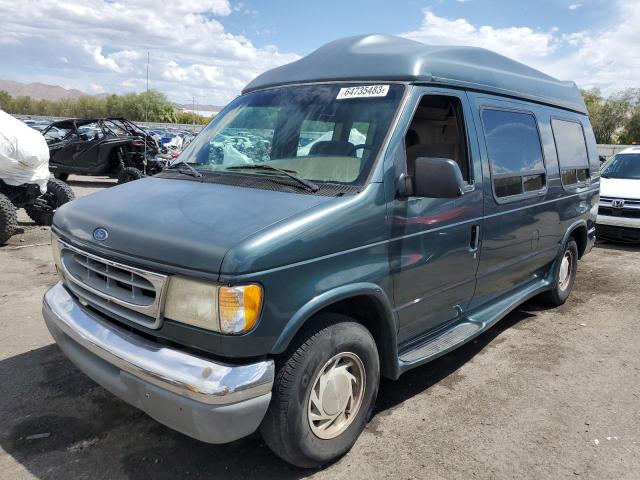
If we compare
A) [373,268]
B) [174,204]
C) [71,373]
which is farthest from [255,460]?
[71,373]

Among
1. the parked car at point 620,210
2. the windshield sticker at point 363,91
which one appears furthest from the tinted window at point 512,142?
the parked car at point 620,210

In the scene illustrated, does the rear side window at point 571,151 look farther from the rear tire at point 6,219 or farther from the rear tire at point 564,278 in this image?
the rear tire at point 6,219

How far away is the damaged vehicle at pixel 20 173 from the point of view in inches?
304

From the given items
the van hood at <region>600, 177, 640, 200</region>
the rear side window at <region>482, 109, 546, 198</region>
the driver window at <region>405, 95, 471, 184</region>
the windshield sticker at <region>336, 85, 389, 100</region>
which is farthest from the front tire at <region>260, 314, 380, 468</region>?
the van hood at <region>600, 177, 640, 200</region>

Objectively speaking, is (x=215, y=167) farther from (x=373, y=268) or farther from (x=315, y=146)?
(x=373, y=268)

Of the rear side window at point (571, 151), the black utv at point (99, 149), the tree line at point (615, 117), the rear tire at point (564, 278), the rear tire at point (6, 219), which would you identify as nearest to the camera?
the rear side window at point (571, 151)

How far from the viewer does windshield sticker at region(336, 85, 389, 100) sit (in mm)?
3311

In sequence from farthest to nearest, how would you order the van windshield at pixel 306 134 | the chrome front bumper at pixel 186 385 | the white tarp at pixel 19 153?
the white tarp at pixel 19 153, the van windshield at pixel 306 134, the chrome front bumper at pixel 186 385

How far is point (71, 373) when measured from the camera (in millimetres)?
3898

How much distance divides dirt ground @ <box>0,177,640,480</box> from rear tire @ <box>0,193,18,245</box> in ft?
9.86

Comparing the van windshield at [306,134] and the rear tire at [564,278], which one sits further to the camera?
the rear tire at [564,278]

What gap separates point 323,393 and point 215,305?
0.83 m

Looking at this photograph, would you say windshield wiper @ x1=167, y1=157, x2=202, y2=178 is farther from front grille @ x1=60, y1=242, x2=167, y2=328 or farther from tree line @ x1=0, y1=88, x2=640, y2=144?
tree line @ x1=0, y1=88, x2=640, y2=144

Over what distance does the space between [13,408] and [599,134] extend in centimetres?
5509
